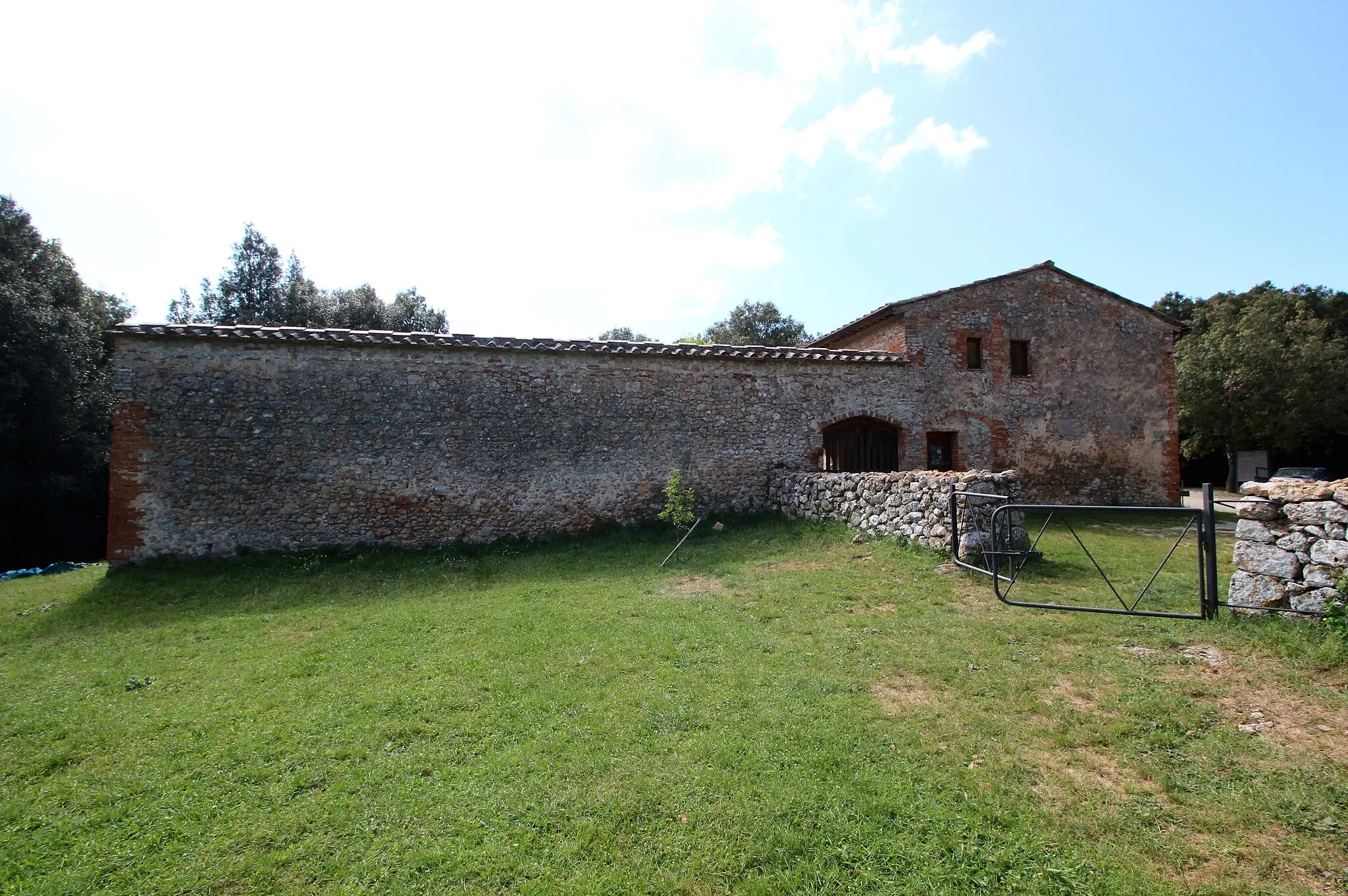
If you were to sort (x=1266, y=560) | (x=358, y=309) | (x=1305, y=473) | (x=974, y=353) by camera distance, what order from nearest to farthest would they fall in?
(x=1266, y=560), (x=974, y=353), (x=1305, y=473), (x=358, y=309)

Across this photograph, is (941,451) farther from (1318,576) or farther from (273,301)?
(273,301)

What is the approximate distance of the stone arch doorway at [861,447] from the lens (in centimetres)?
1463

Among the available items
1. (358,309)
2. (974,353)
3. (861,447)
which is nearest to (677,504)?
(861,447)

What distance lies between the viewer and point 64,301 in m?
18.2

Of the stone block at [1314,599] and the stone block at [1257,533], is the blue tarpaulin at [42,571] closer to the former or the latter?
the stone block at [1257,533]

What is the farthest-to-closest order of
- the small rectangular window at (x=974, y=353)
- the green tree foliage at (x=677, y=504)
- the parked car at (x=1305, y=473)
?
the parked car at (x=1305, y=473), the small rectangular window at (x=974, y=353), the green tree foliage at (x=677, y=504)

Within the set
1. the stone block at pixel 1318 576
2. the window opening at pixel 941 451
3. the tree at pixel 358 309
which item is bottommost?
the stone block at pixel 1318 576

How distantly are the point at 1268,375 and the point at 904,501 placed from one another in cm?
2712

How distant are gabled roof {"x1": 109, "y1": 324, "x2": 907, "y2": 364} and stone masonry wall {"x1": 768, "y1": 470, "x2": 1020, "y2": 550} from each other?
3.20 metres

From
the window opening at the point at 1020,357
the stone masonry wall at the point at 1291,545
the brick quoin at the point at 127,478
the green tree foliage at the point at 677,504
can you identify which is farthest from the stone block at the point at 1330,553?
the brick quoin at the point at 127,478

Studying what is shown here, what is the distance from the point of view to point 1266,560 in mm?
5469

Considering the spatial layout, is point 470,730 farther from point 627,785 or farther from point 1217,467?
point 1217,467

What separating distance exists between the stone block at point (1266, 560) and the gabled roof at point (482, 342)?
889cm

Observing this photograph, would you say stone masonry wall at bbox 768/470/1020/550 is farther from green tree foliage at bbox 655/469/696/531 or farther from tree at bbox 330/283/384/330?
tree at bbox 330/283/384/330
